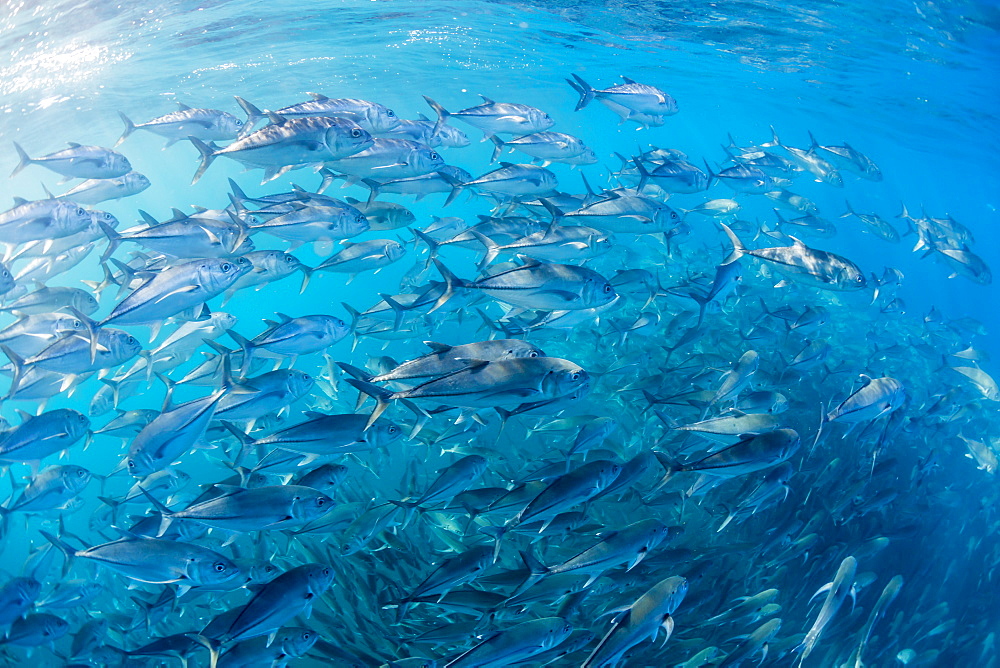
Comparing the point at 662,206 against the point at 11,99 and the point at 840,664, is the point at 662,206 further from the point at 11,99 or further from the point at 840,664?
the point at 11,99

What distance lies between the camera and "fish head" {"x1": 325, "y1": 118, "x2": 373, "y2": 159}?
498 centimetres

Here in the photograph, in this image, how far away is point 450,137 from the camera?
7.02 m

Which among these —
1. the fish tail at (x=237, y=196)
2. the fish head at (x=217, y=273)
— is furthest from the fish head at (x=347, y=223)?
the fish head at (x=217, y=273)

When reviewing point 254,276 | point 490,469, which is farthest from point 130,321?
point 490,469

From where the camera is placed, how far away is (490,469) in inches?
→ 246

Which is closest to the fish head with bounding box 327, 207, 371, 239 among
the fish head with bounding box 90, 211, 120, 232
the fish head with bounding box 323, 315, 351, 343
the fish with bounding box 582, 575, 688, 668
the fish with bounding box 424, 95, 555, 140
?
the fish head with bounding box 323, 315, 351, 343

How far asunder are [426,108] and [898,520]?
43740 millimetres

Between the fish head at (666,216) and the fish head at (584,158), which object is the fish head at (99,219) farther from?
the fish head at (666,216)

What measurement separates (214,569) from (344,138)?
3.79 meters

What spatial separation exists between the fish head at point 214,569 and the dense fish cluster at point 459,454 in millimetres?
13

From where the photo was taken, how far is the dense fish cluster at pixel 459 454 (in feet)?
11.5

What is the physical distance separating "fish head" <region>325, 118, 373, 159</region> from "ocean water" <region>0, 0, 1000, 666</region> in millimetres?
1763

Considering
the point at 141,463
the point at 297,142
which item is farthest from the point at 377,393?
the point at 297,142

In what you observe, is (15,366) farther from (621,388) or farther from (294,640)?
(621,388)
